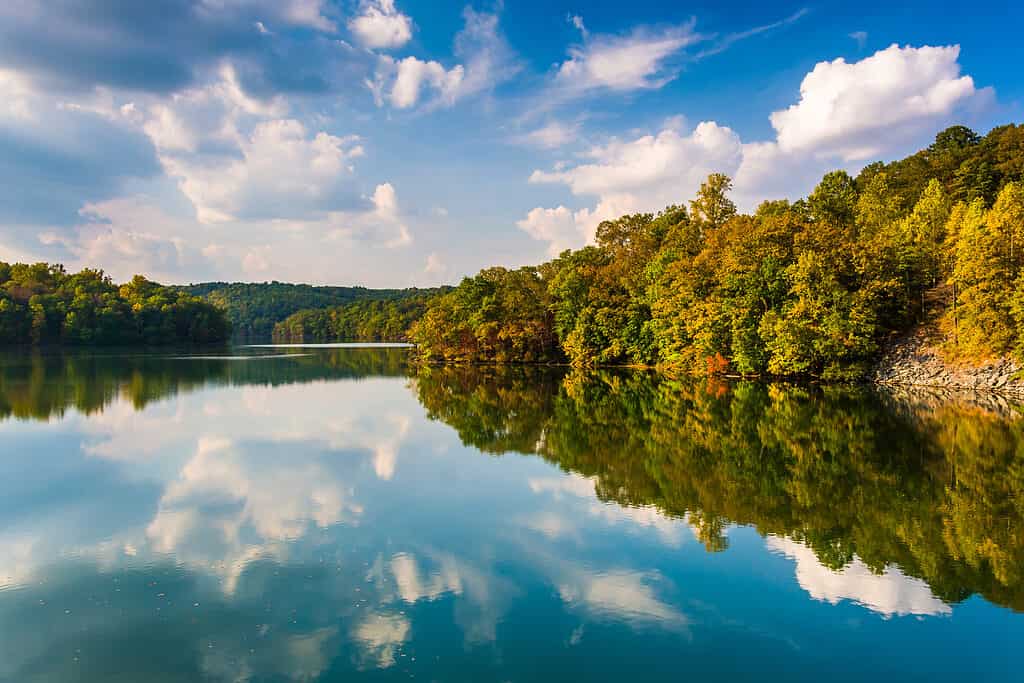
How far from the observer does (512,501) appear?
12898 mm

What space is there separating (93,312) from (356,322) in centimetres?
5960

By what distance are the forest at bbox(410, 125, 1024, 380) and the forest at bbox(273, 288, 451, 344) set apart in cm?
6923

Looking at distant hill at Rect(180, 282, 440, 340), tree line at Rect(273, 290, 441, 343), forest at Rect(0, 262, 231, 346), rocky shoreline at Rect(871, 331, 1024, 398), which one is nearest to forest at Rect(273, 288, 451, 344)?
tree line at Rect(273, 290, 441, 343)

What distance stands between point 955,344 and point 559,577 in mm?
33137

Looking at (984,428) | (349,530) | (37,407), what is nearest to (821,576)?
(349,530)

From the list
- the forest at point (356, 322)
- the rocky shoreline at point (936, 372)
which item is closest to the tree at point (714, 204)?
the rocky shoreline at point (936, 372)

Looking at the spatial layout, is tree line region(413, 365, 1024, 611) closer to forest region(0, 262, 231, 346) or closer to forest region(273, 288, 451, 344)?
forest region(0, 262, 231, 346)

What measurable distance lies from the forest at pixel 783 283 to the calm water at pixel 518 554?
47.1ft

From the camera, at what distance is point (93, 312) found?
328 feet

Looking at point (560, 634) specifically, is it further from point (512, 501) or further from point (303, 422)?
point (303, 422)

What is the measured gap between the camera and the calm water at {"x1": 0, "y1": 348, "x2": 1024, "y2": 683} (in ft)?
22.0

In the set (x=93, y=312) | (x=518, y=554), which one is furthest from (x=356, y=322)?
(x=518, y=554)

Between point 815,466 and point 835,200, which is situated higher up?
point 835,200

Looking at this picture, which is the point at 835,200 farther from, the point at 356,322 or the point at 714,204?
the point at 356,322
